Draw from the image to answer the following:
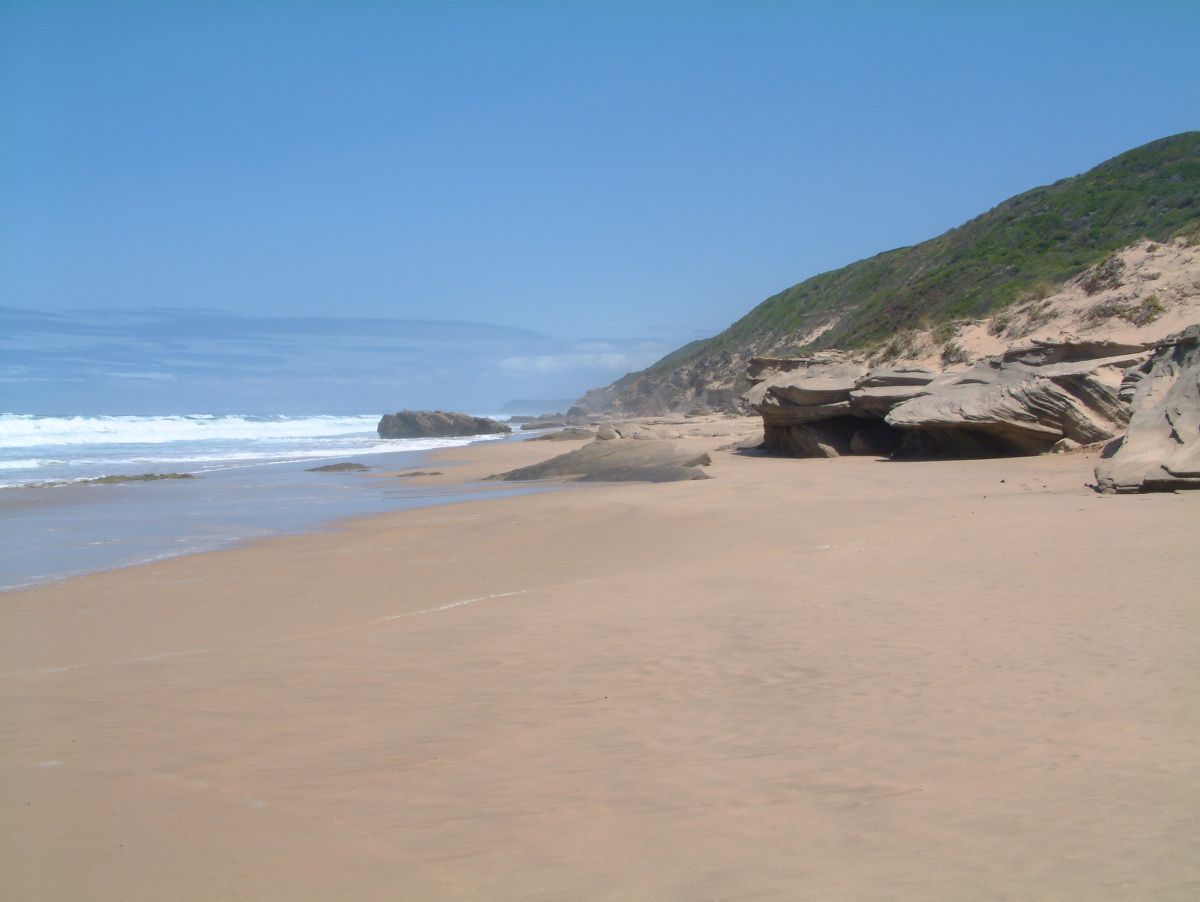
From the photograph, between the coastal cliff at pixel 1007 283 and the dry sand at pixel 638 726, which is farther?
the coastal cliff at pixel 1007 283

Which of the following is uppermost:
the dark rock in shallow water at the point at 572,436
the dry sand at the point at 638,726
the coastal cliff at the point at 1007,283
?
the coastal cliff at the point at 1007,283

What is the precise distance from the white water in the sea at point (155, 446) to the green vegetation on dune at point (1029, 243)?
19890 mm

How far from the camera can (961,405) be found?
16.0 m

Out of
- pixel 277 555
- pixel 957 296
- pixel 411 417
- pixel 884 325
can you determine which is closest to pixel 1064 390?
pixel 277 555

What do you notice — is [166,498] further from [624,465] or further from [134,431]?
[134,431]

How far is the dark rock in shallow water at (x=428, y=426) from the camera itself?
47219mm

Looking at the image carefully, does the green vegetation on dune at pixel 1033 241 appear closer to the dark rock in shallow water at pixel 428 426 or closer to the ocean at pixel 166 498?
the dark rock in shallow water at pixel 428 426

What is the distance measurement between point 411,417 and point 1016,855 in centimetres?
4589

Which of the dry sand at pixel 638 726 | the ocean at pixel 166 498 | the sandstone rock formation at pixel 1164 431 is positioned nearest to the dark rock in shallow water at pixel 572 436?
the ocean at pixel 166 498

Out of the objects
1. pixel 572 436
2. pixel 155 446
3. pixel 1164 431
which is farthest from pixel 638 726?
pixel 155 446

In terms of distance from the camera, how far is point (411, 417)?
1871 inches

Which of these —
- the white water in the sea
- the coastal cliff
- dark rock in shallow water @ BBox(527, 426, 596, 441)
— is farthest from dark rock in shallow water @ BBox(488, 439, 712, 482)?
the coastal cliff

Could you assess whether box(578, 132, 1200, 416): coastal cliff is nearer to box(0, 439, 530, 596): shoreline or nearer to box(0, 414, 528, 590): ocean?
box(0, 414, 528, 590): ocean

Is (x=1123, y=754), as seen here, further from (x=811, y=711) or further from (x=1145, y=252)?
(x=1145, y=252)
